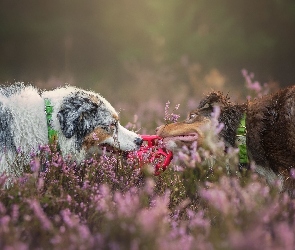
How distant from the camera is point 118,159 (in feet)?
16.6

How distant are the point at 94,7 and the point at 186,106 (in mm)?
7231

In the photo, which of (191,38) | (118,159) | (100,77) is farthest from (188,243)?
(191,38)

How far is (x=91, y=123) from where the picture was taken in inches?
207

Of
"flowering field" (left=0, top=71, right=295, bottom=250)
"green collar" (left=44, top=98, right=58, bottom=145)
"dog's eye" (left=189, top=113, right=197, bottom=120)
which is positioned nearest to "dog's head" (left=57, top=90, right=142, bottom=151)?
"green collar" (left=44, top=98, right=58, bottom=145)

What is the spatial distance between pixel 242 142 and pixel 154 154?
0.98m

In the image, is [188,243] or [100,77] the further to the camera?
[100,77]

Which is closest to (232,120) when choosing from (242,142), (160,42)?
(242,142)

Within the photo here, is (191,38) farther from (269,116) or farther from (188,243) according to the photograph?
(188,243)

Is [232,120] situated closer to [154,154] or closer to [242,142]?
[242,142]

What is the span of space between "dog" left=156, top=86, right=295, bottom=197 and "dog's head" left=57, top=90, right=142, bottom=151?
553 millimetres

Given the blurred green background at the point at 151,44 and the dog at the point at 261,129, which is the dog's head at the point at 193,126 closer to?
the dog at the point at 261,129

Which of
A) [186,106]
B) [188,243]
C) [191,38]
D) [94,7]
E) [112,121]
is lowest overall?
[188,243]

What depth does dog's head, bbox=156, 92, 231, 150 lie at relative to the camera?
18.4 feet

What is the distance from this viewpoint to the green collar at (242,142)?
17.5 feet
